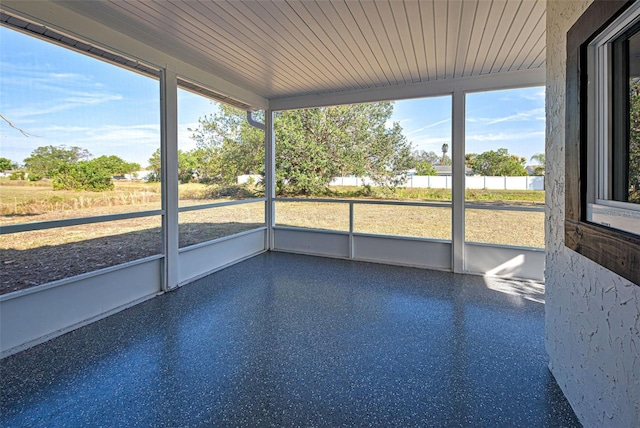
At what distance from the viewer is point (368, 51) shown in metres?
3.28

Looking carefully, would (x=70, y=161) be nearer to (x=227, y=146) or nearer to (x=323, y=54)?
(x=227, y=146)

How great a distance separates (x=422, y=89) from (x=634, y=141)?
3.41m

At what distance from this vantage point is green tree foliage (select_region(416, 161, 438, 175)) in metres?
5.23

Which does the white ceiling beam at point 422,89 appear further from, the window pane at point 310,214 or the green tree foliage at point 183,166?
the green tree foliage at point 183,166

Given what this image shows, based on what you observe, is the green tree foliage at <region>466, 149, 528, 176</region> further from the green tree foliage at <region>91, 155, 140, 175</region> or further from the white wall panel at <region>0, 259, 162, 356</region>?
the white wall panel at <region>0, 259, 162, 356</region>

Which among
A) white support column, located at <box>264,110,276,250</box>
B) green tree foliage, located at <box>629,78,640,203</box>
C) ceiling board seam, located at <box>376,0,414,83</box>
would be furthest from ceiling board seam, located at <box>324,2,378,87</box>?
Answer: green tree foliage, located at <box>629,78,640,203</box>

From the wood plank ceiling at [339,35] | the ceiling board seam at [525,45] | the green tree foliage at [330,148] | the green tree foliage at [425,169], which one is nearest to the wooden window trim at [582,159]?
the wood plank ceiling at [339,35]

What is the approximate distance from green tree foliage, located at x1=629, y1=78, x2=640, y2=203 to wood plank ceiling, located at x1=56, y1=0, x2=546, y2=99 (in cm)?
155

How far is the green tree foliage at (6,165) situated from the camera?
90.7 inches

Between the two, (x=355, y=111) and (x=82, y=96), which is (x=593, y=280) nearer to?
(x=82, y=96)

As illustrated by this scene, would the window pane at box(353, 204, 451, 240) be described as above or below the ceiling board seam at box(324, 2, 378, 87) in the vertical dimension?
below

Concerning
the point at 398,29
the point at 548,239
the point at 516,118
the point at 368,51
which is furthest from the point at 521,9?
the point at 516,118

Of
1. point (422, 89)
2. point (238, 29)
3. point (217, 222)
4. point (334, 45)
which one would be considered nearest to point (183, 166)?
point (217, 222)

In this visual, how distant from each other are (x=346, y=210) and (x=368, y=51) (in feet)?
8.62
